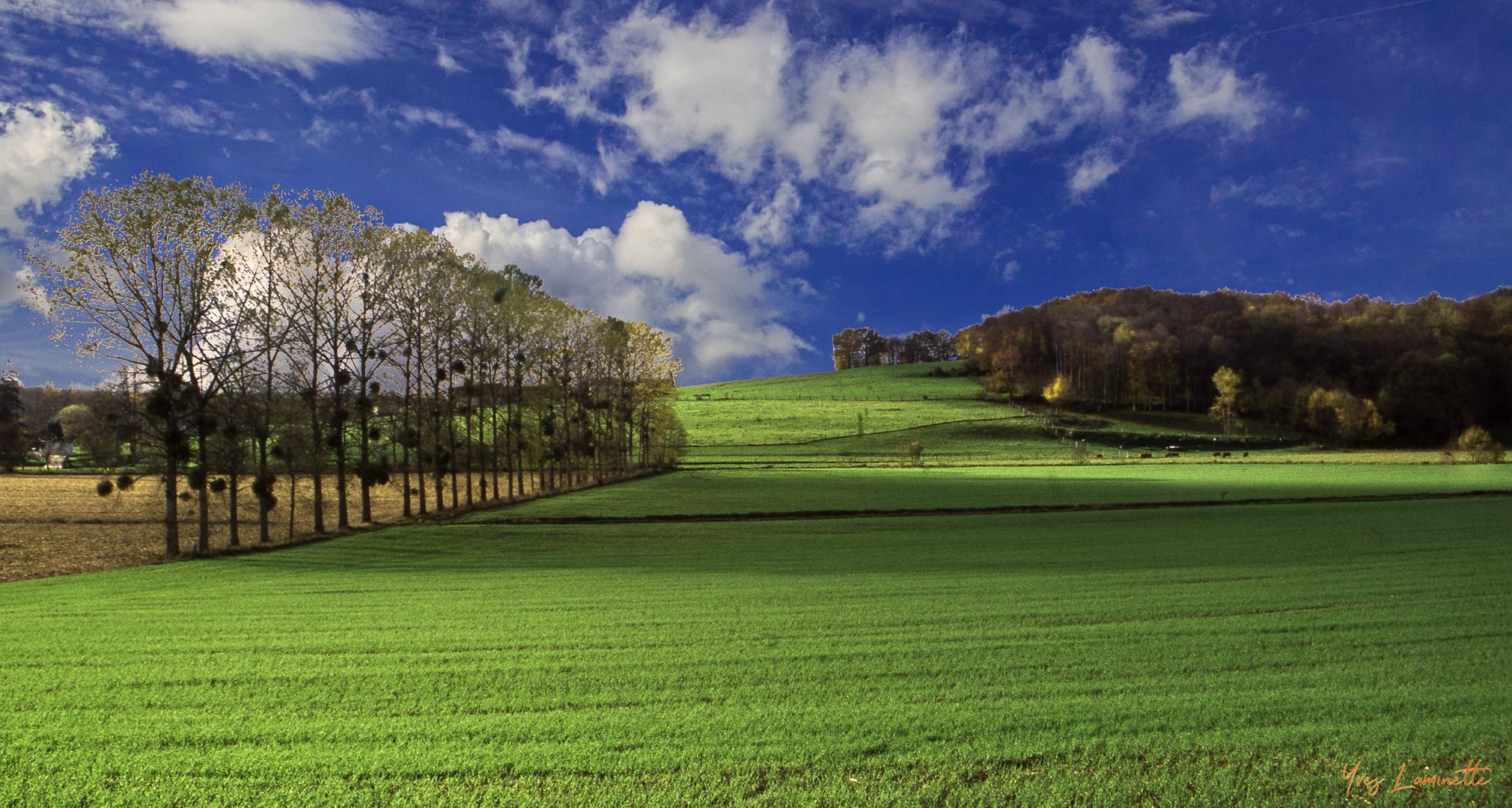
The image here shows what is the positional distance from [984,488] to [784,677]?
1607 inches

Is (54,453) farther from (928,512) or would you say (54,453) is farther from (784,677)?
(784,677)

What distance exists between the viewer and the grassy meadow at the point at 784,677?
6992 mm

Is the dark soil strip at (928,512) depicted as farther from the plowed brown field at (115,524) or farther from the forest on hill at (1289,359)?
the forest on hill at (1289,359)

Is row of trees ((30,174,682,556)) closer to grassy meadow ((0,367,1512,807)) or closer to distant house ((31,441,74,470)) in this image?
grassy meadow ((0,367,1512,807))

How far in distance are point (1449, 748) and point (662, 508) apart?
3423 centimetres

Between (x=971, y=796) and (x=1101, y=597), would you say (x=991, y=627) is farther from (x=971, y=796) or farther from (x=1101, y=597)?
(x=971, y=796)

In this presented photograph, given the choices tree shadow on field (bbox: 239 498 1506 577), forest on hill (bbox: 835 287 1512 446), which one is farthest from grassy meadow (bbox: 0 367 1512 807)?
forest on hill (bbox: 835 287 1512 446)

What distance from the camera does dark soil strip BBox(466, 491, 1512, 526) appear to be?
35406mm

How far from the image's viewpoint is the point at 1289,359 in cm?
11956

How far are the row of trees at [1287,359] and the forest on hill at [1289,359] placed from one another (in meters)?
0.20

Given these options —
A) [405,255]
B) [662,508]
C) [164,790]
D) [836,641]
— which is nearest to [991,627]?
[836,641]
